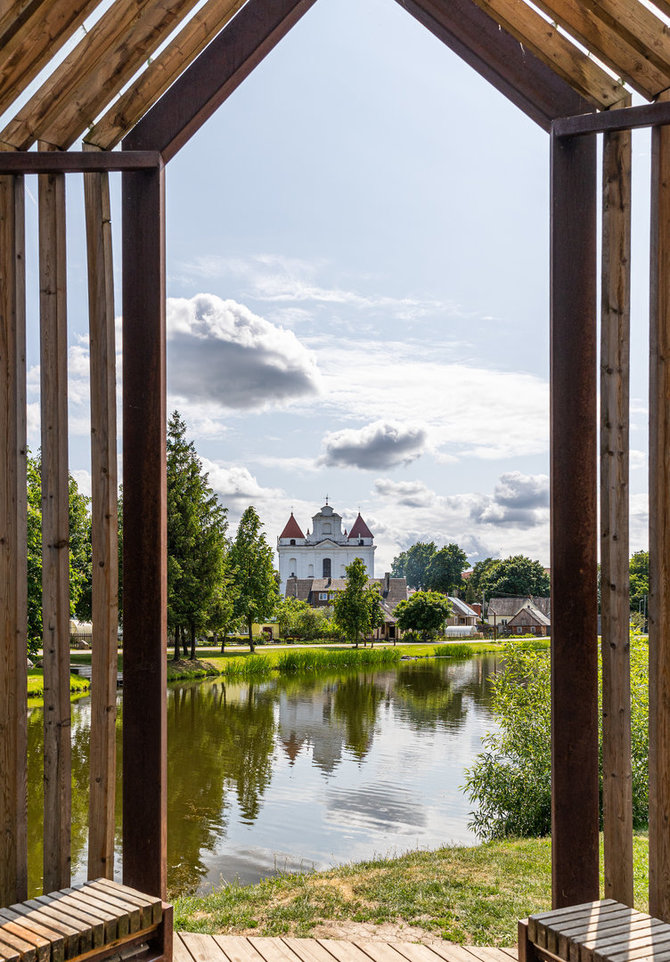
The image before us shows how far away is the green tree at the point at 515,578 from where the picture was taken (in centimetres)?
4116

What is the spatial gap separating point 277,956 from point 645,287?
251cm

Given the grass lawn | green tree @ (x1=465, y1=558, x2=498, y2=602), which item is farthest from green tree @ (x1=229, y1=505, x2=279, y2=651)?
green tree @ (x1=465, y1=558, x2=498, y2=602)

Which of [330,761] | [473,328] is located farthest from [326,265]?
[330,761]

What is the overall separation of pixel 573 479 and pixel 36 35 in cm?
207

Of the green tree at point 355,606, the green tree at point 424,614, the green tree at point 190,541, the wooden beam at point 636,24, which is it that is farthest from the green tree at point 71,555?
the green tree at point 424,614

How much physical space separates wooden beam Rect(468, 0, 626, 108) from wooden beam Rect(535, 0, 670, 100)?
4cm

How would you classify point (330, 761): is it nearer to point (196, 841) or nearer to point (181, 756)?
point (181, 756)

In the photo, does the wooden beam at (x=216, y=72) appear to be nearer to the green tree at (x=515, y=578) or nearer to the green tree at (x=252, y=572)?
the green tree at (x=252, y=572)

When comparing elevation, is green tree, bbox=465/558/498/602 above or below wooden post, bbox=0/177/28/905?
below

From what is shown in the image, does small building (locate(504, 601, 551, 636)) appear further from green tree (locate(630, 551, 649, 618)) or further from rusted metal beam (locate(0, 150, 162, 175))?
rusted metal beam (locate(0, 150, 162, 175))

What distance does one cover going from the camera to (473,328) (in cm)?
7912

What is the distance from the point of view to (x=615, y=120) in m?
2.26

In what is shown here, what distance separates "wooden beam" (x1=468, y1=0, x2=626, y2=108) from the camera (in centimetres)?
228

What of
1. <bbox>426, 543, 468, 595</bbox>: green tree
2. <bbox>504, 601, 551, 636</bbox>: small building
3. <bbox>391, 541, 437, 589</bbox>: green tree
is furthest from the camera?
<bbox>391, 541, 437, 589</bbox>: green tree
